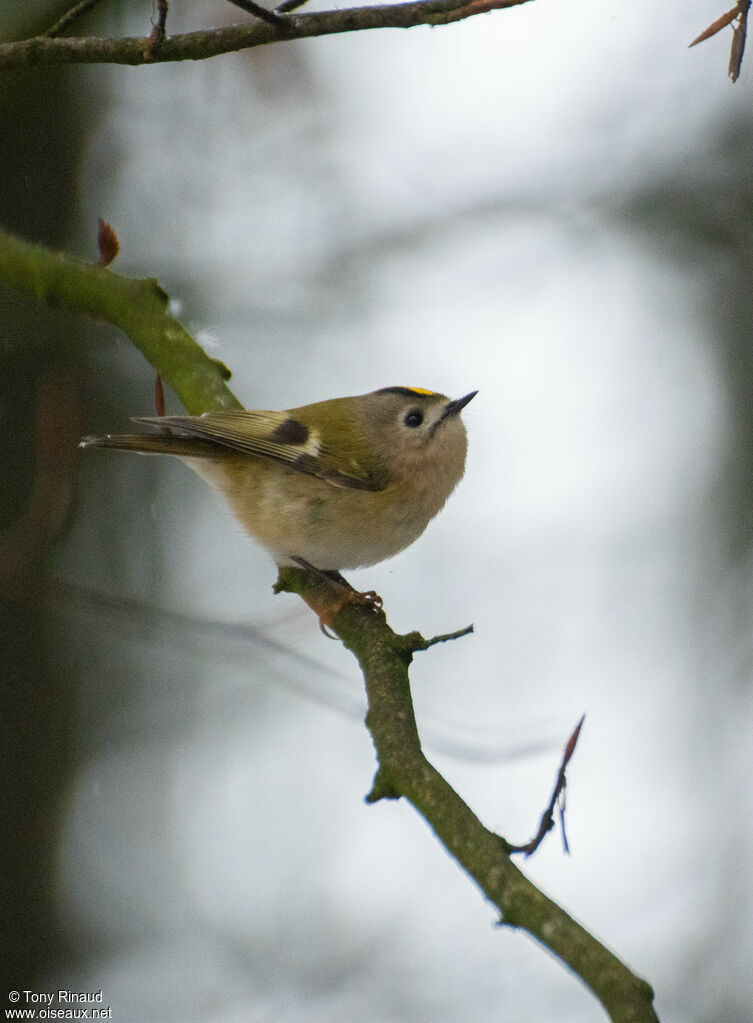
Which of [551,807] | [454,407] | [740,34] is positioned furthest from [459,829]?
[454,407]

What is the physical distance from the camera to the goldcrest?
105 inches

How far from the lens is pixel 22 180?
4.01 metres

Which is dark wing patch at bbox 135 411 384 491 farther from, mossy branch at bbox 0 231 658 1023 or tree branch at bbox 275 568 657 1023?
tree branch at bbox 275 568 657 1023

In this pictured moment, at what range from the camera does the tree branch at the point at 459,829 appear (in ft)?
4.14

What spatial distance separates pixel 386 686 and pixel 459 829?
0.45m

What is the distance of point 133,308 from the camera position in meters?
2.57

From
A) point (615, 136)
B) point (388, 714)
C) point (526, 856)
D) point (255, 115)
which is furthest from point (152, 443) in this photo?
point (615, 136)

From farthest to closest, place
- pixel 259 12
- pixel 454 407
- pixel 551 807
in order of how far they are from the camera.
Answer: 1. pixel 454 407
2. pixel 259 12
3. pixel 551 807

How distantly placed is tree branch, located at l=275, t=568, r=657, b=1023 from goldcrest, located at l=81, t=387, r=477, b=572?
1.77 ft

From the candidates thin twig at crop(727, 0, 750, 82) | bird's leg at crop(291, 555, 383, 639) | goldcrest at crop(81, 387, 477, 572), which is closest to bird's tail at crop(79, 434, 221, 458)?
goldcrest at crop(81, 387, 477, 572)

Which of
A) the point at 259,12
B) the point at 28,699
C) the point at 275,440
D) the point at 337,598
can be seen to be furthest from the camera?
the point at 28,699

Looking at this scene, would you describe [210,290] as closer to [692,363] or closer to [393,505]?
[393,505]

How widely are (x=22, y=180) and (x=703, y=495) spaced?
3.67 metres

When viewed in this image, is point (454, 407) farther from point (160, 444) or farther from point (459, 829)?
point (459, 829)
